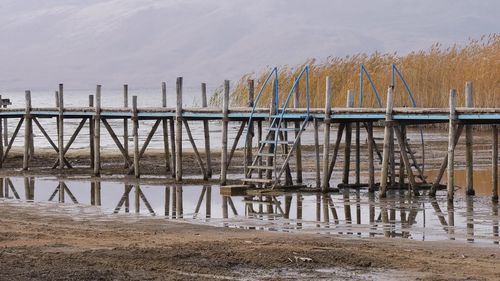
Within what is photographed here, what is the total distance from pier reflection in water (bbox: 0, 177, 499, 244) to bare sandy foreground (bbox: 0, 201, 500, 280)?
1.43 metres

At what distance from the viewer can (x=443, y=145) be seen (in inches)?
1682

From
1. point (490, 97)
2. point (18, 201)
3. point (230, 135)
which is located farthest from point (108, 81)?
point (18, 201)

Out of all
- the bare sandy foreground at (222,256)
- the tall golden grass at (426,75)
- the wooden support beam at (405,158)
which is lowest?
the bare sandy foreground at (222,256)

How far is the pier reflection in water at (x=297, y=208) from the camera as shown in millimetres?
21922

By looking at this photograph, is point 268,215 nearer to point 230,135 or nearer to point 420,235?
point 420,235

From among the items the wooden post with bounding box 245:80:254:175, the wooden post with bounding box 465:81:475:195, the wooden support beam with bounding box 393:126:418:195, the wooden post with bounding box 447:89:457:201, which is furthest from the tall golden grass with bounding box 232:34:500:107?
the wooden post with bounding box 447:89:457:201

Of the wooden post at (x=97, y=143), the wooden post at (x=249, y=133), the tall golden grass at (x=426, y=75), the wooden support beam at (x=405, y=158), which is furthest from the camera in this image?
the tall golden grass at (x=426, y=75)

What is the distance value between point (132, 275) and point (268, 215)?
27.1ft

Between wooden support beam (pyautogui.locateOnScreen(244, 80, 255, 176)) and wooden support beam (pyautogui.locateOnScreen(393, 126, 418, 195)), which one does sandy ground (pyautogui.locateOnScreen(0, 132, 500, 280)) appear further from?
wooden support beam (pyautogui.locateOnScreen(244, 80, 255, 176))

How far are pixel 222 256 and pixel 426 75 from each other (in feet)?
103

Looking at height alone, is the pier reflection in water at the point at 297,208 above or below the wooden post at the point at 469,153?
below

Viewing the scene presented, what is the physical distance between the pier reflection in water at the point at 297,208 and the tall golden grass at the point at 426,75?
16.5 metres

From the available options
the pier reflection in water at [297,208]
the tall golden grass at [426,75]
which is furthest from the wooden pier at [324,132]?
the tall golden grass at [426,75]

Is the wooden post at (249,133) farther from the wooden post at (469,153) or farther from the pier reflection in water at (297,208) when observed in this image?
the wooden post at (469,153)
